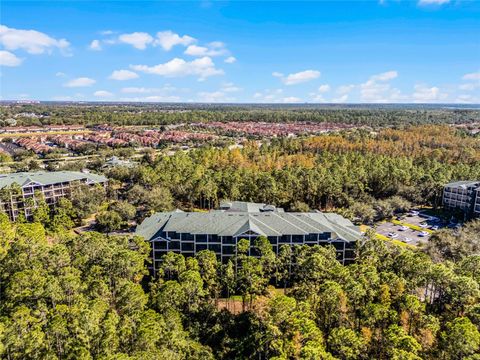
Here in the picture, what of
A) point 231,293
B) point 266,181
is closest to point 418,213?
point 266,181

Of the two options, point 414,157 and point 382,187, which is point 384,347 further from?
point 414,157

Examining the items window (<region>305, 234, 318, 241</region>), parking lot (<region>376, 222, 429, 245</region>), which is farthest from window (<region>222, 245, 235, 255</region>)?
parking lot (<region>376, 222, 429, 245</region>)

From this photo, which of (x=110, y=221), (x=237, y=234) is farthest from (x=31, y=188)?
(x=237, y=234)

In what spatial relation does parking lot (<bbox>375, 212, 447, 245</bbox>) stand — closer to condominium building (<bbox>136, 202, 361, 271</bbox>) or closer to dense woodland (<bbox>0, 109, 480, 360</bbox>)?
dense woodland (<bbox>0, 109, 480, 360</bbox>)

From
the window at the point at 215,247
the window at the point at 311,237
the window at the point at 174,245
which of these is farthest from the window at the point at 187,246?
the window at the point at 311,237

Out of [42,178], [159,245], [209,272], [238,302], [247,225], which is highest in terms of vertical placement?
[42,178]

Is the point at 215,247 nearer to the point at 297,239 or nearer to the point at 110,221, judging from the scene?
the point at 297,239
